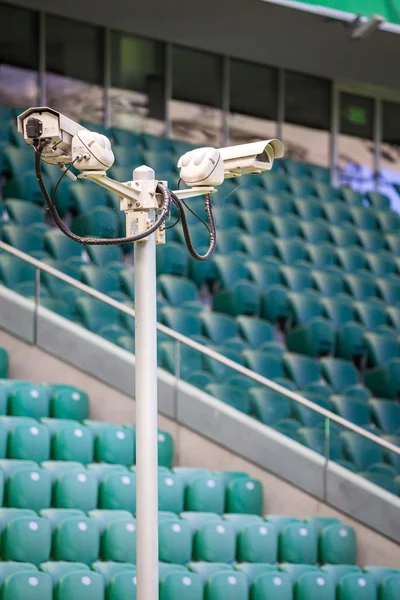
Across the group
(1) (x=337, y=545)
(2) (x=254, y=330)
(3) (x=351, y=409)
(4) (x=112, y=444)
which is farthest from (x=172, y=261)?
(1) (x=337, y=545)

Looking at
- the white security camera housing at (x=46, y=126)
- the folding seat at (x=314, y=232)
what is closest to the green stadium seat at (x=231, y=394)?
the white security camera housing at (x=46, y=126)

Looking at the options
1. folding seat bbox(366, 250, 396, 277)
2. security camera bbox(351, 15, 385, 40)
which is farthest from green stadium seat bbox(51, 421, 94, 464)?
security camera bbox(351, 15, 385, 40)

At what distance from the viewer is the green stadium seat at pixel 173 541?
4.50 metres

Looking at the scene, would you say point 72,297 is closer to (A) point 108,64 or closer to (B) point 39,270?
(B) point 39,270

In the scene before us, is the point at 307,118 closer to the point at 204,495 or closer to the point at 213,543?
the point at 204,495

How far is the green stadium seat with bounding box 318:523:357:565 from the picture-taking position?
5.02 meters

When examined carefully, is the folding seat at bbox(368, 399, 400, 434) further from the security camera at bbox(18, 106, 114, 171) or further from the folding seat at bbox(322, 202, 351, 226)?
the security camera at bbox(18, 106, 114, 171)

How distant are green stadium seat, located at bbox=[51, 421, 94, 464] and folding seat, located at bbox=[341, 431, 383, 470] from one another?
3.96ft

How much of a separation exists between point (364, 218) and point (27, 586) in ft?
17.3

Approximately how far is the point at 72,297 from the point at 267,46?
160 inches

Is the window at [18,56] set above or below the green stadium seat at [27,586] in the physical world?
above

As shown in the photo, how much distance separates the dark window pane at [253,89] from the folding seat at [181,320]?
3.42m

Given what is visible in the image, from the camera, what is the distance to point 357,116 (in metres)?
9.82

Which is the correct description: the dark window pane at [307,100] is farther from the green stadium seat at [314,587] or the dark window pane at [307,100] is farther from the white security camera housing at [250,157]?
the white security camera housing at [250,157]
